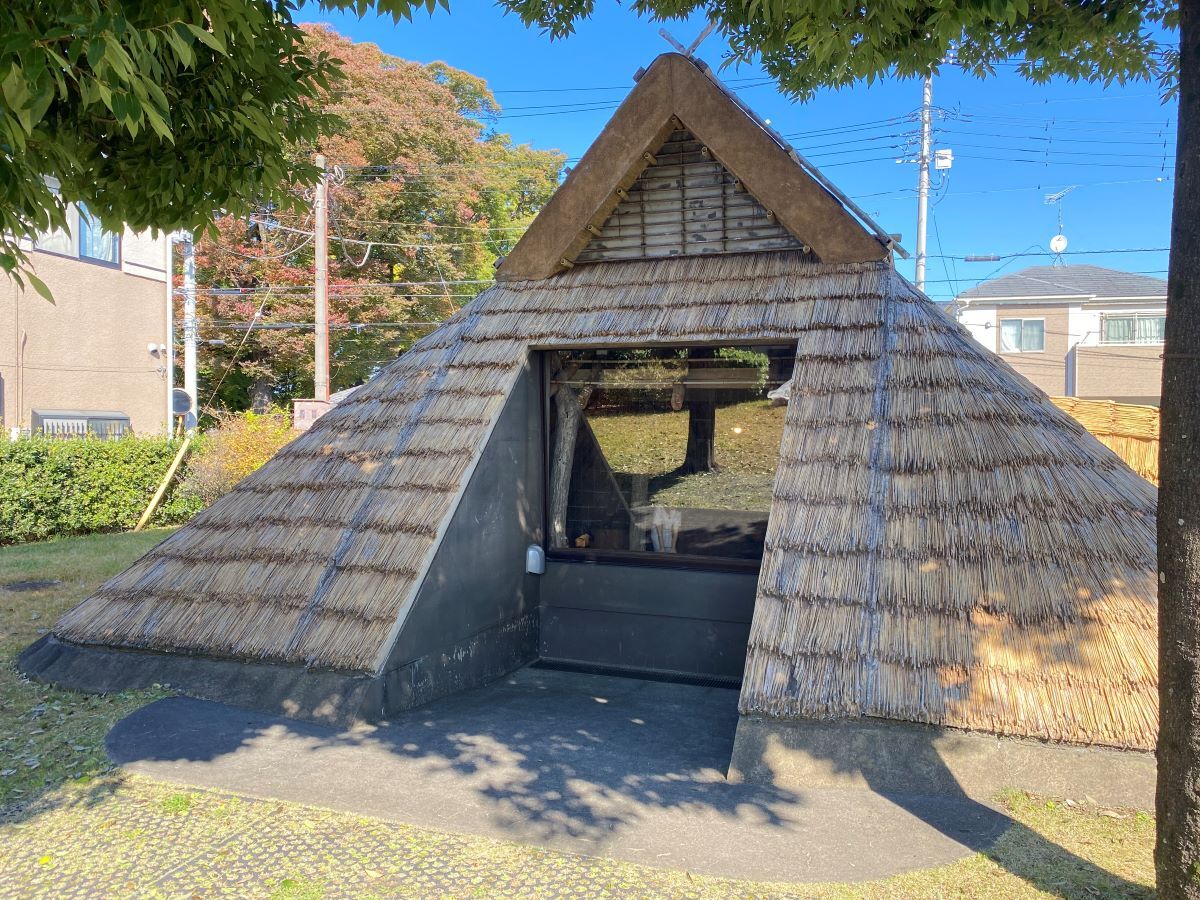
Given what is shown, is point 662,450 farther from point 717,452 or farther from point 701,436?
point 717,452

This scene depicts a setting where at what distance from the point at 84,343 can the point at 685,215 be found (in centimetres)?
1562

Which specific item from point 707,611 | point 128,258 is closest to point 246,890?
point 707,611

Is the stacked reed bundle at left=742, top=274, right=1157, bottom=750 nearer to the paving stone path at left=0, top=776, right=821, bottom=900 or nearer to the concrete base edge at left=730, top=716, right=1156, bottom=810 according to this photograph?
the concrete base edge at left=730, top=716, right=1156, bottom=810

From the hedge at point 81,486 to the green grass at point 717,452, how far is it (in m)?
11.2

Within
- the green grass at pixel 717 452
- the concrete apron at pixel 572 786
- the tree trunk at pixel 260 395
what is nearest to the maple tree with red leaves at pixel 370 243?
the tree trunk at pixel 260 395

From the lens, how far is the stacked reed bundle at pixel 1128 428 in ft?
41.0

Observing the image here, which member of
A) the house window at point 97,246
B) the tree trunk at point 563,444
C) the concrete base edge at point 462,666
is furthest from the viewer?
the house window at point 97,246

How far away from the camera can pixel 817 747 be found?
5.08 metres

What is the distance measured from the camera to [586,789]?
4.97m

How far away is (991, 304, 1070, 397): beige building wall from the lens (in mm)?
30703

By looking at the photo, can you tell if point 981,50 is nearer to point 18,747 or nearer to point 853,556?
point 853,556

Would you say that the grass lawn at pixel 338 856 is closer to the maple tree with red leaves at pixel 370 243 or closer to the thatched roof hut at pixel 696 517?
the thatched roof hut at pixel 696 517

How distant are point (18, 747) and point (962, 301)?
32.4 m

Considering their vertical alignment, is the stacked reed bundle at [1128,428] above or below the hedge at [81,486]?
above
